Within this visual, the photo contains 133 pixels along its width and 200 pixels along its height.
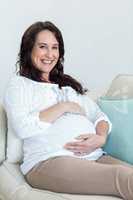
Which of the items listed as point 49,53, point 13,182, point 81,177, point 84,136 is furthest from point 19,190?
point 49,53

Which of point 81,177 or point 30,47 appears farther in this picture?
point 30,47

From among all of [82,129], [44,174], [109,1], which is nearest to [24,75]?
[82,129]

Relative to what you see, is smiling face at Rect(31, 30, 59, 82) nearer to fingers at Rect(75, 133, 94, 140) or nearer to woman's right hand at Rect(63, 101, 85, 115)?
woman's right hand at Rect(63, 101, 85, 115)

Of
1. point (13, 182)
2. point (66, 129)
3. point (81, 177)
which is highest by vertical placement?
point (66, 129)

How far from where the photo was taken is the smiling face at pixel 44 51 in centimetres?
194

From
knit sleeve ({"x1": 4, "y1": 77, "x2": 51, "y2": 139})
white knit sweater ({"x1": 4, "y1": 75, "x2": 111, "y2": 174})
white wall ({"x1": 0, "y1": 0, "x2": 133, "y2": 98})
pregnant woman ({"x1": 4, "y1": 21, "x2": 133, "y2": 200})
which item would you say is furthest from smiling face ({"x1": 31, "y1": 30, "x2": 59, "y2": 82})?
white wall ({"x1": 0, "y1": 0, "x2": 133, "y2": 98})

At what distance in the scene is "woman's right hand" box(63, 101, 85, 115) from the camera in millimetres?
1854

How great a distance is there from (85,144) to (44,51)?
0.50 m

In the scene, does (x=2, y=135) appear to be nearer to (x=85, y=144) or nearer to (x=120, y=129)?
(x=85, y=144)

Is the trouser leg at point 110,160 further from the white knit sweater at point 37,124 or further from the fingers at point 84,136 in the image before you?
the fingers at point 84,136

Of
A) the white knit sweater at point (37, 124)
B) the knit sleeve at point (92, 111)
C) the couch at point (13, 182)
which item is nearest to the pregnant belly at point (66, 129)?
the white knit sweater at point (37, 124)

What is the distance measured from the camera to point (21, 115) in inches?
68.8

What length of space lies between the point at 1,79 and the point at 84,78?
2.05 ft

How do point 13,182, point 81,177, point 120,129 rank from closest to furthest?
1. point 81,177
2. point 13,182
3. point 120,129
